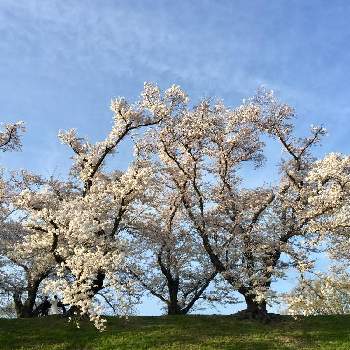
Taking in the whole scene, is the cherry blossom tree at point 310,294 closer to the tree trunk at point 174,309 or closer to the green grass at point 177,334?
the green grass at point 177,334

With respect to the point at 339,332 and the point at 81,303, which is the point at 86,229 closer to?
the point at 81,303

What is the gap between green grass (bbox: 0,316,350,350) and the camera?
107 ft

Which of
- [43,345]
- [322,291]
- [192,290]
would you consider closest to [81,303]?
[43,345]

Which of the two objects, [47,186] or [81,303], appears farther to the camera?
[47,186]

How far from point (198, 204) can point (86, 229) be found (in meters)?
13.6

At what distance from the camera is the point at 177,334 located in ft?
114

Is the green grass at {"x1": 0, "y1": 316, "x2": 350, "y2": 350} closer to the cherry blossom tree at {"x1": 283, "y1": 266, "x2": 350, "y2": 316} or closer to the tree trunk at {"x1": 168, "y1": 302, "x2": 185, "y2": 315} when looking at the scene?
the cherry blossom tree at {"x1": 283, "y1": 266, "x2": 350, "y2": 316}

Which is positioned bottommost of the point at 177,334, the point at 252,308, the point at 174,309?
the point at 177,334

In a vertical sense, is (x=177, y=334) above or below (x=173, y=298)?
below

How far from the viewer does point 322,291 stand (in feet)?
119

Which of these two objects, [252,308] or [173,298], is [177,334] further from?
[173,298]

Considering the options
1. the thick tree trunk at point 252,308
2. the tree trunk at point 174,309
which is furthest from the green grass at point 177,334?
the tree trunk at point 174,309

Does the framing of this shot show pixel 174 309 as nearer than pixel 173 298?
Yes

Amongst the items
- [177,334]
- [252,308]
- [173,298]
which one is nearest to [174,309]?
[173,298]
